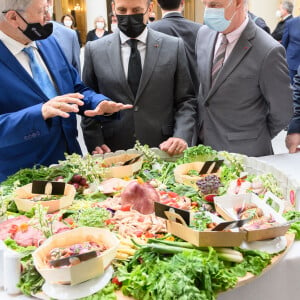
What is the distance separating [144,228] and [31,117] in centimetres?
76

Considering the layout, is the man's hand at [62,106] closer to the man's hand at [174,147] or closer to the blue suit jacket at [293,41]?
the man's hand at [174,147]

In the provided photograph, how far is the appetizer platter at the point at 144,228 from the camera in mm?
1220

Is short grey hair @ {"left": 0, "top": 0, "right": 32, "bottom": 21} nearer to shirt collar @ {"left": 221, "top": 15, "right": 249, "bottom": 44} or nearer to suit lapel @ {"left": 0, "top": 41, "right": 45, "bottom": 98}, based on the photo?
suit lapel @ {"left": 0, "top": 41, "right": 45, "bottom": 98}

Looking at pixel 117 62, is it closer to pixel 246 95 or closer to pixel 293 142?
pixel 246 95

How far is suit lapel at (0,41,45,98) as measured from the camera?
209 cm

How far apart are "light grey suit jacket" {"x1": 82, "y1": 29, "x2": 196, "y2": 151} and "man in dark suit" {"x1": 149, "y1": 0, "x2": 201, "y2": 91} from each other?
768 millimetres

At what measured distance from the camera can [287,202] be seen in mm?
1788

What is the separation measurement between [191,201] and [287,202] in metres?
0.40

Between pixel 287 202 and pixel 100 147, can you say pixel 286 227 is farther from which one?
pixel 100 147

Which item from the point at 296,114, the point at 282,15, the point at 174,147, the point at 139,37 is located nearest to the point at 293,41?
the point at 282,15

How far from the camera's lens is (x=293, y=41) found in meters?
6.27

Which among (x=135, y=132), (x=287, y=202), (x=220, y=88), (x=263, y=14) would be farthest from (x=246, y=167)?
(x=263, y=14)

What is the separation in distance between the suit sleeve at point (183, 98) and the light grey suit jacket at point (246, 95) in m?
0.10

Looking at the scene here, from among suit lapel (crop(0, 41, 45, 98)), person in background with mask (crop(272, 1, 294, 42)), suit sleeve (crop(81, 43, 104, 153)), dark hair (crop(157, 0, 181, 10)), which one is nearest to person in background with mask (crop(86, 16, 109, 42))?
person in background with mask (crop(272, 1, 294, 42))
